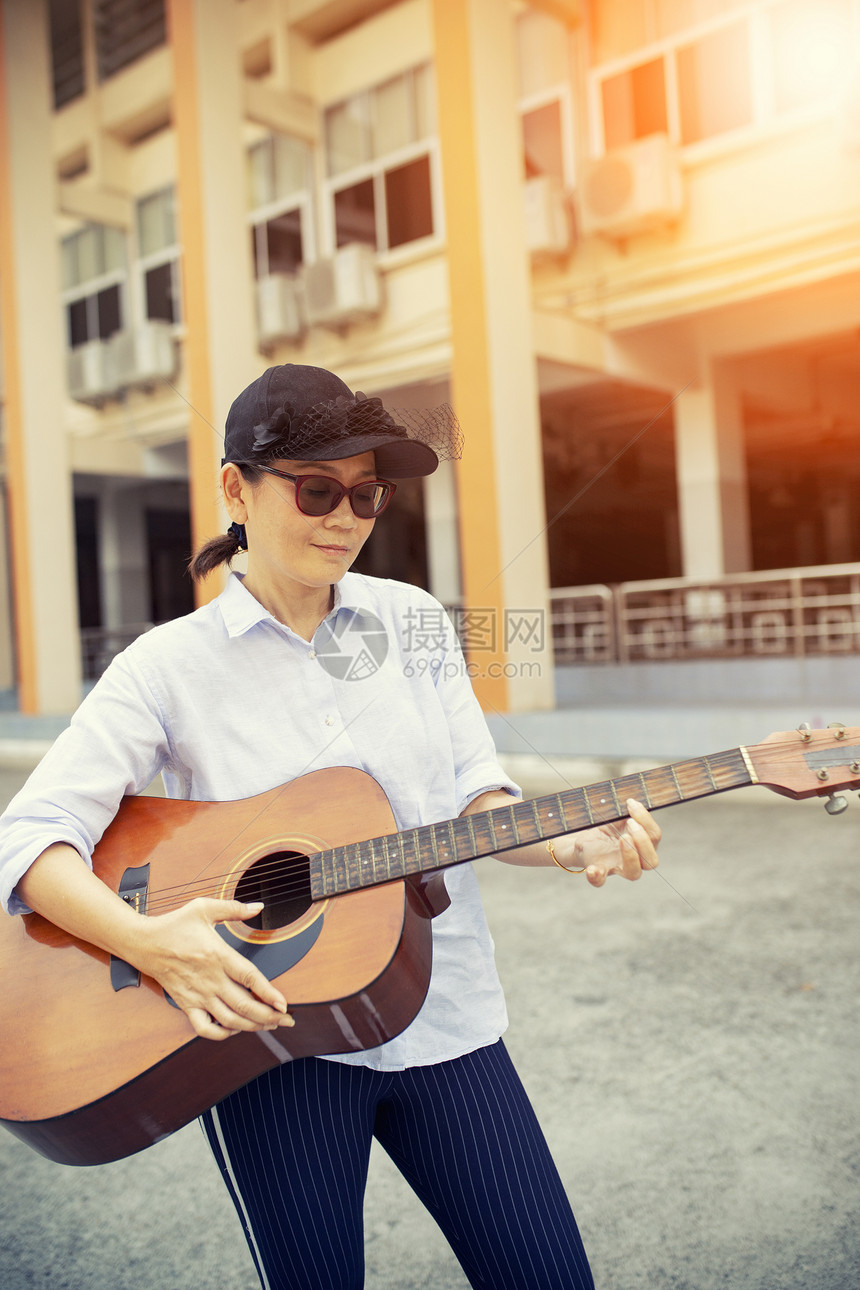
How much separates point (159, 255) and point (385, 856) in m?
15.1

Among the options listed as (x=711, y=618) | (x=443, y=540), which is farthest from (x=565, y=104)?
(x=711, y=618)

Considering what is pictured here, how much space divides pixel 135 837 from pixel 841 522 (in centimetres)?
1756

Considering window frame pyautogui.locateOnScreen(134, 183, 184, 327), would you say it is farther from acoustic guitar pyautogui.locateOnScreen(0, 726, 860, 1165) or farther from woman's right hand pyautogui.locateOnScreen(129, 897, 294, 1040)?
woman's right hand pyautogui.locateOnScreen(129, 897, 294, 1040)

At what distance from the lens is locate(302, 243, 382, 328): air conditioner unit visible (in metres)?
11.5

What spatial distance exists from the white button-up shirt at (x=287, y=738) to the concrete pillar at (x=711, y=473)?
1092 cm

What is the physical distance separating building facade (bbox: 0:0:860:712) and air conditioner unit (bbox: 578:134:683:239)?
3 centimetres

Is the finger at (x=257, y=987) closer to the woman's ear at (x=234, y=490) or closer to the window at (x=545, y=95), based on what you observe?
the woman's ear at (x=234, y=490)

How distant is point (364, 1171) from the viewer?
1.52 metres

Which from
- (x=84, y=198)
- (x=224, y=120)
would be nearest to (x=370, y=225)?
(x=224, y=120)

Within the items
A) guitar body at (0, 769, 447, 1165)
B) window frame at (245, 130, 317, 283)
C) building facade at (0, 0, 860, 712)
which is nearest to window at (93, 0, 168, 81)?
building facade at (0, 0, 860, 712)

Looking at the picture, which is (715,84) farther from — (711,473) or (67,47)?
(67,47)

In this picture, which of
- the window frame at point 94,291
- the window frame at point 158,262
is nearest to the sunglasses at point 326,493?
the window frame at point 158,262

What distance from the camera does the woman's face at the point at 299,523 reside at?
1.46 m
